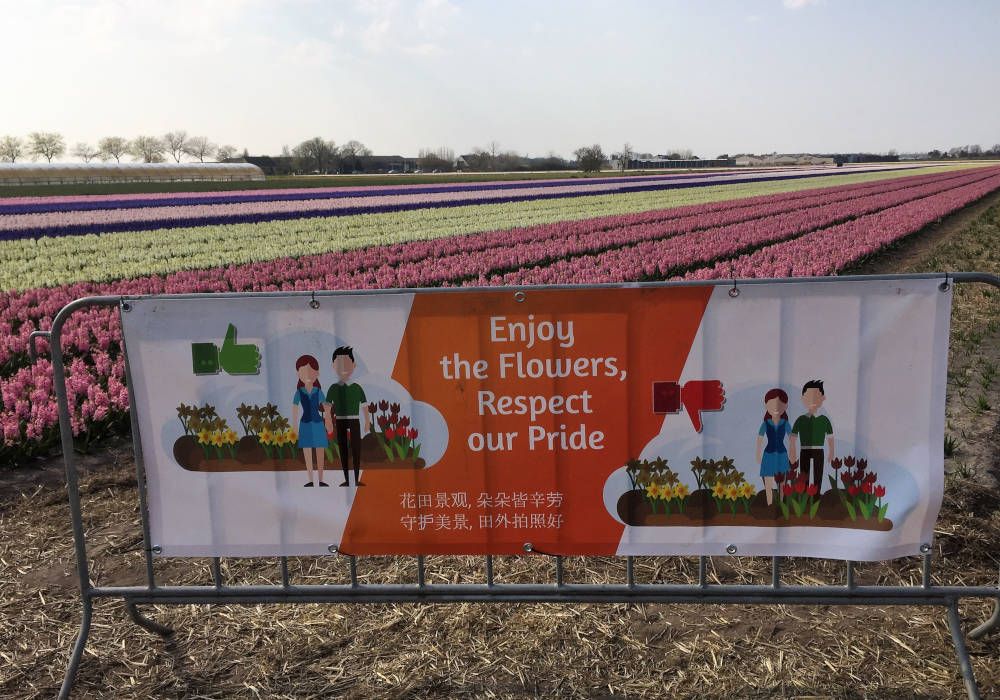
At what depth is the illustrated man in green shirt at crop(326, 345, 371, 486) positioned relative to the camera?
333 cm

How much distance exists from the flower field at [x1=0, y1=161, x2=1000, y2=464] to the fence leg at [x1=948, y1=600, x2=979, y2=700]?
19.4 feet

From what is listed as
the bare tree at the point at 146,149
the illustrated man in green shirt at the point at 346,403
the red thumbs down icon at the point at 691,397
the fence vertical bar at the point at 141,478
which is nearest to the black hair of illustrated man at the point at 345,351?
the illustrated man in green shirt at the point at 346,403

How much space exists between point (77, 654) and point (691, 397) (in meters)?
2.72

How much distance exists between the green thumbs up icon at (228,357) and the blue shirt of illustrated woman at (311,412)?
208 millimetres

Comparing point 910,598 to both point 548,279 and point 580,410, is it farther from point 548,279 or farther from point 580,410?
point 548,279

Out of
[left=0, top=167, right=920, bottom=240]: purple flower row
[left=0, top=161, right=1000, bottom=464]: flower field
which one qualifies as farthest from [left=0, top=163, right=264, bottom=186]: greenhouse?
[left=0, top=161, right=1000, bottom=464]: flower field

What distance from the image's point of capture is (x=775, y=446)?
3.26m

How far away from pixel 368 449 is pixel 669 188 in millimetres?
45001

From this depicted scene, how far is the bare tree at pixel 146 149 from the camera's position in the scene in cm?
14038

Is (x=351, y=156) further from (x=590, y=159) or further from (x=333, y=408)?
(x=333, y=408)

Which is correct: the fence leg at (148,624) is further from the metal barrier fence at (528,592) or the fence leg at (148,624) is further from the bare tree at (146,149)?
the bare tree at (146,149)

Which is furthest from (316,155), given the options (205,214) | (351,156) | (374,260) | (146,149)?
(374,260)

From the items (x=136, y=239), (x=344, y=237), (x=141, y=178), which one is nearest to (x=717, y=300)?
(x=344, y=237)

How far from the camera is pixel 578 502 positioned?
3.37 m
